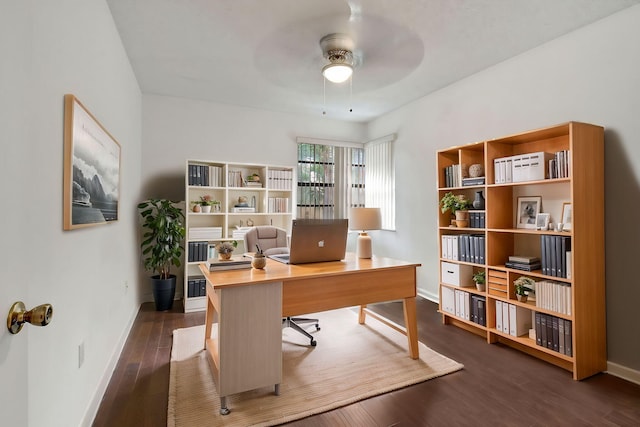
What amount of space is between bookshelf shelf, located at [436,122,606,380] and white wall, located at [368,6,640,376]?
89mm

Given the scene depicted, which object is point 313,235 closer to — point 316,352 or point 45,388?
point 316,352

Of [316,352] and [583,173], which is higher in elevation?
[583,173]

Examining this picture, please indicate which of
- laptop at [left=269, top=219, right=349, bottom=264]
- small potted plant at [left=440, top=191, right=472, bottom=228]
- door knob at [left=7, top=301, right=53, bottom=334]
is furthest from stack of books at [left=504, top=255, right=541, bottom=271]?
door knob at [left=7, top=301, right=53, bottom=334]

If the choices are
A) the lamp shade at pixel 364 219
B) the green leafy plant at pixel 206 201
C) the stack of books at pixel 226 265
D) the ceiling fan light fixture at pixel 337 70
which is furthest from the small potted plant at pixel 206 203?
the ceiling fan light fixture at pixel 337 70

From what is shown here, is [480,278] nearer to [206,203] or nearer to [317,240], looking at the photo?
[317,240]

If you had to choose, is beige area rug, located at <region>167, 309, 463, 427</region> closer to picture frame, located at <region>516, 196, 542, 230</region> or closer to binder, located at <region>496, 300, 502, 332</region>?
binder, located at <region>496, 300, 502, 332</region>

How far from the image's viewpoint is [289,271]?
2.31 m

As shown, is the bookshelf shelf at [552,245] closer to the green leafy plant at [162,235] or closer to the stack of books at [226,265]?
the stack of books at [226,265]

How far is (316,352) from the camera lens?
2768 millimetres

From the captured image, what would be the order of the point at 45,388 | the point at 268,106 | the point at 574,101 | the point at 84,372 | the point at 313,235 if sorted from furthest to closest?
the point at 268,106 < the point at 574,101 < the point at 313,235 < the point at 84,372 < the point at 45,388

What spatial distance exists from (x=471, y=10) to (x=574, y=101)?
118 cm

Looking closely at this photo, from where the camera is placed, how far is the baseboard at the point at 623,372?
7.57ft

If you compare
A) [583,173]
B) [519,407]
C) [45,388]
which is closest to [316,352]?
[519,407]

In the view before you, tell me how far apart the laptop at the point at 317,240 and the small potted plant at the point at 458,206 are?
141 centimetres
